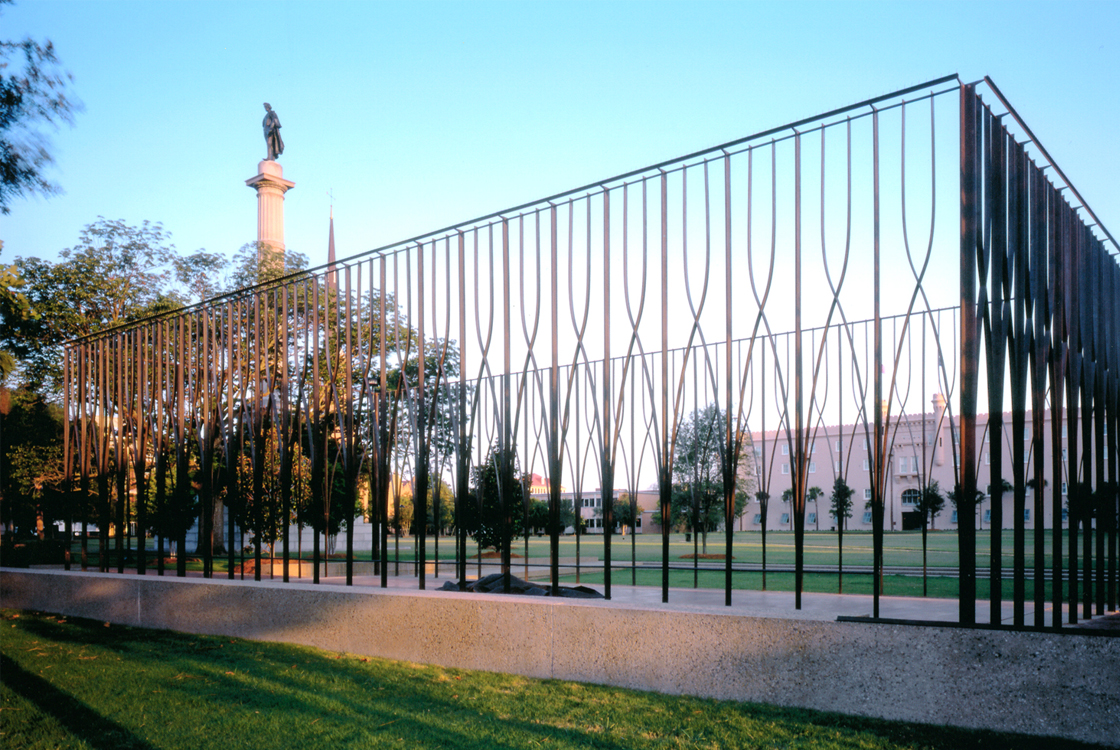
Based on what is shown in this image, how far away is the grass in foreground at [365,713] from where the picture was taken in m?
3.25

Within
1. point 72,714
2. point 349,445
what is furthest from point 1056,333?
point 72,714

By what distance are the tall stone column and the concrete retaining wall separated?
31.3 m

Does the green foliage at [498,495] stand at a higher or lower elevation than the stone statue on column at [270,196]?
lower

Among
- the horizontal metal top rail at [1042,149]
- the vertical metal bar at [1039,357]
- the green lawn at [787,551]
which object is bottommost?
the green lawn at [787,551]

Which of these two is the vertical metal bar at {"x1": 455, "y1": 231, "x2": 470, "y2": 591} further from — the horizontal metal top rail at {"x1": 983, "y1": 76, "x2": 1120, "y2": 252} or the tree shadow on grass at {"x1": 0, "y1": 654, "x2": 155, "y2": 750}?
the horizontal metal top rail at {"x1": 983, "y1": 76, "x2": 1120, "y2": 252}

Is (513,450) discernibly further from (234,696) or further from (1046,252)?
(1046,252)

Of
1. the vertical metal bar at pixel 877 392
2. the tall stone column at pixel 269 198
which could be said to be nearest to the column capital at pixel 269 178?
the tall stone column at pixel 269 198

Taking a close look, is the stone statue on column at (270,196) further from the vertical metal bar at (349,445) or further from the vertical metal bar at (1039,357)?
the vertical metal bar at (1039,357)

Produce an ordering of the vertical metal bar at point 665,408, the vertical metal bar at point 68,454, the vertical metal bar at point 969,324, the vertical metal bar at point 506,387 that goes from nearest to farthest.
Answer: the vertical metal bar at point 969,324 → the vertical metal bar at point 665,408 → the vertical metal bar at point 506,387 → the vertical metal bar at point 68,454

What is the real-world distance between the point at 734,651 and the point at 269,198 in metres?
35.2

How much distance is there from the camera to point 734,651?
3.85m

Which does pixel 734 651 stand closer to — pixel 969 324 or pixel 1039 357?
pixel 969 324

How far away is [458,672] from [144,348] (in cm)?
558

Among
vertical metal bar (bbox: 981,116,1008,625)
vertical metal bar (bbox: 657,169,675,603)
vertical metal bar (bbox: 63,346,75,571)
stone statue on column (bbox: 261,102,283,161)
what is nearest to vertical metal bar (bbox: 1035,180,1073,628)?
vertical metal bar (bbox: 981,116,1008,625)
